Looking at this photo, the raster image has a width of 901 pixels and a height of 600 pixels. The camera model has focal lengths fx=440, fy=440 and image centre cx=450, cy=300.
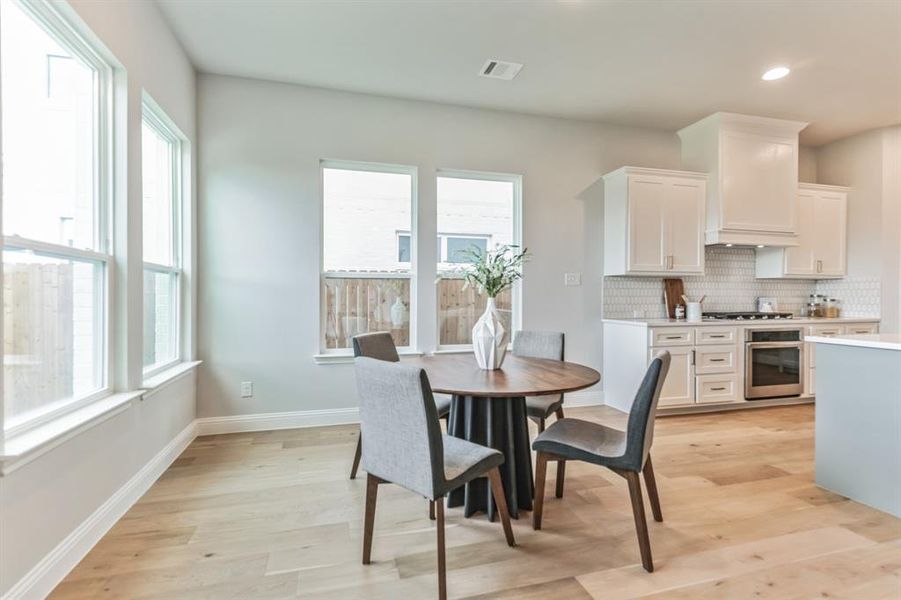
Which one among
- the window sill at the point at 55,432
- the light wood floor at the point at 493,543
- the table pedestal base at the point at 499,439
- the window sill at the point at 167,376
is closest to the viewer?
the window sill at the point at 55,432

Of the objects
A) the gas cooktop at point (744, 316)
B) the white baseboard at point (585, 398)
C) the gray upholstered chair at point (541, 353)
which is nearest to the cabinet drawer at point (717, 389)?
the gas cooktop at point (744, 316)

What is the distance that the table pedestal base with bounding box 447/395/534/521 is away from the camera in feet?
6.81

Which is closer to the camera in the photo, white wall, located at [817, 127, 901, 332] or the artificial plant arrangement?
the artificial plant arrangement

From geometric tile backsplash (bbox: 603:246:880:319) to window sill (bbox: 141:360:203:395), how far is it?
3616 millimetres

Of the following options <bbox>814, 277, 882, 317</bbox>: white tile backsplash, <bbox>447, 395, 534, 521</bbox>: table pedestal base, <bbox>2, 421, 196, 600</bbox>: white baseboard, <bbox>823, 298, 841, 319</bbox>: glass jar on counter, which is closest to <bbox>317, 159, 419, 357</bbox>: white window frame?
<bbox>2, 421, 196, 600</bbox>: white baseboard

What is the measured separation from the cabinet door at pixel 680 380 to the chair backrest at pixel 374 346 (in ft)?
8.40

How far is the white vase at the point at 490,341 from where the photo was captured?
227cm

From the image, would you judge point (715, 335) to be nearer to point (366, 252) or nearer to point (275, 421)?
point (366, 252)

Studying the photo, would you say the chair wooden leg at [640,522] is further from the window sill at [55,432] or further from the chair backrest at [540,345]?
the window sill at [55,432]

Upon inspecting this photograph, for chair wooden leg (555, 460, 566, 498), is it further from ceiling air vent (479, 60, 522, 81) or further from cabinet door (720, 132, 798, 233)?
cabinet door (720, 132, 798, 233)

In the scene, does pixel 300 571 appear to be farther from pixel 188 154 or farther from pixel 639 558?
pixel 188 154

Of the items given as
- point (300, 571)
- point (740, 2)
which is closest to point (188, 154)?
point (300, 571)

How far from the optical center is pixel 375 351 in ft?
8.80

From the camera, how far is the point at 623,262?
407 centimetres
